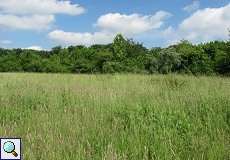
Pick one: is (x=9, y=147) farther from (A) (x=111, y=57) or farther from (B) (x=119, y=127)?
(A) (x=111, y=57)

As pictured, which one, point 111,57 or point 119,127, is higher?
point 111,57

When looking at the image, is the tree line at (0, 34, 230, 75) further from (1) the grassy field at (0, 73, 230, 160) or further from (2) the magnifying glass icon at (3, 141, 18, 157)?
(2) the magnifying glass icon at (3, 141, 18, 157)

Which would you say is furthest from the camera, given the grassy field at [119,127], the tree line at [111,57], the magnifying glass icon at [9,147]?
the tree line at [111,57]

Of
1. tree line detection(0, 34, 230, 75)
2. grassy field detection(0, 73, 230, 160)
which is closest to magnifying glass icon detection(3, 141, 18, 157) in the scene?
grassy field detection(0, 73, 230, 160)

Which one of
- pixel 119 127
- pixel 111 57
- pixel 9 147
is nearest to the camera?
pixel 9 147

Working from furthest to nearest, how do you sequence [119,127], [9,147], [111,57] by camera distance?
[111,57]
[119,127]
[9,147]

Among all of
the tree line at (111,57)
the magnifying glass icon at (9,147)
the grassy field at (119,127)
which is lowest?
the grassy field at (119,127)

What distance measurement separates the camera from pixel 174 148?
4.22 meters

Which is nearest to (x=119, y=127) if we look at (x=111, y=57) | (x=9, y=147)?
(x=9, y=147)

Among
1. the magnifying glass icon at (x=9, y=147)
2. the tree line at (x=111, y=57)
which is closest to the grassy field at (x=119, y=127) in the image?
the magnifying glass icon at (x=9, y=147)

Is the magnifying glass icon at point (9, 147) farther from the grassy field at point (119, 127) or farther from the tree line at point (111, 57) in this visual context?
the tree line at point (111, 57)

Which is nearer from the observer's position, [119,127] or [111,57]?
[119,127]

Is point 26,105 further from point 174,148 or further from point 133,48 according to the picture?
point 133,48

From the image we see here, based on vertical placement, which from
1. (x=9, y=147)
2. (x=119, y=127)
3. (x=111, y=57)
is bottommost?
(x=119, y=127)
